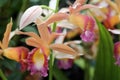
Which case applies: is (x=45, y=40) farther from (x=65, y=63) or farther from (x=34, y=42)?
(x=65, y=63)

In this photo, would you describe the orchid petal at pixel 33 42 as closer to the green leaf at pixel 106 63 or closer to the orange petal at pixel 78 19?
the orange petal at pixel 78 19

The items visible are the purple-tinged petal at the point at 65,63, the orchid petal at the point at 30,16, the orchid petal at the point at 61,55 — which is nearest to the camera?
the orchid petal at the point at 30,16

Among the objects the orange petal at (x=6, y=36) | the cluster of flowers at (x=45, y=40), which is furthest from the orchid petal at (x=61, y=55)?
the orange petal at (x=6, y=36)

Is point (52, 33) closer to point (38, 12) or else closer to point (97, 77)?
point (38, 12)


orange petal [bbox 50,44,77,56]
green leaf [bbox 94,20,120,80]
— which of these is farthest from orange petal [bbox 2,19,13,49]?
green leaf [bbox 94,20,120,80]

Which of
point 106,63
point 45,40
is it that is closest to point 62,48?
point 45,40

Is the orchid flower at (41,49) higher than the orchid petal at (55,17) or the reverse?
the reverse

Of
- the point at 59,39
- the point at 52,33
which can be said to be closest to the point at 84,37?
the point at 52,33

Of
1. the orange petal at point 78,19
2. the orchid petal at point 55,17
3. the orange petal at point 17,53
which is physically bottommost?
the orange petal at point 17,53
